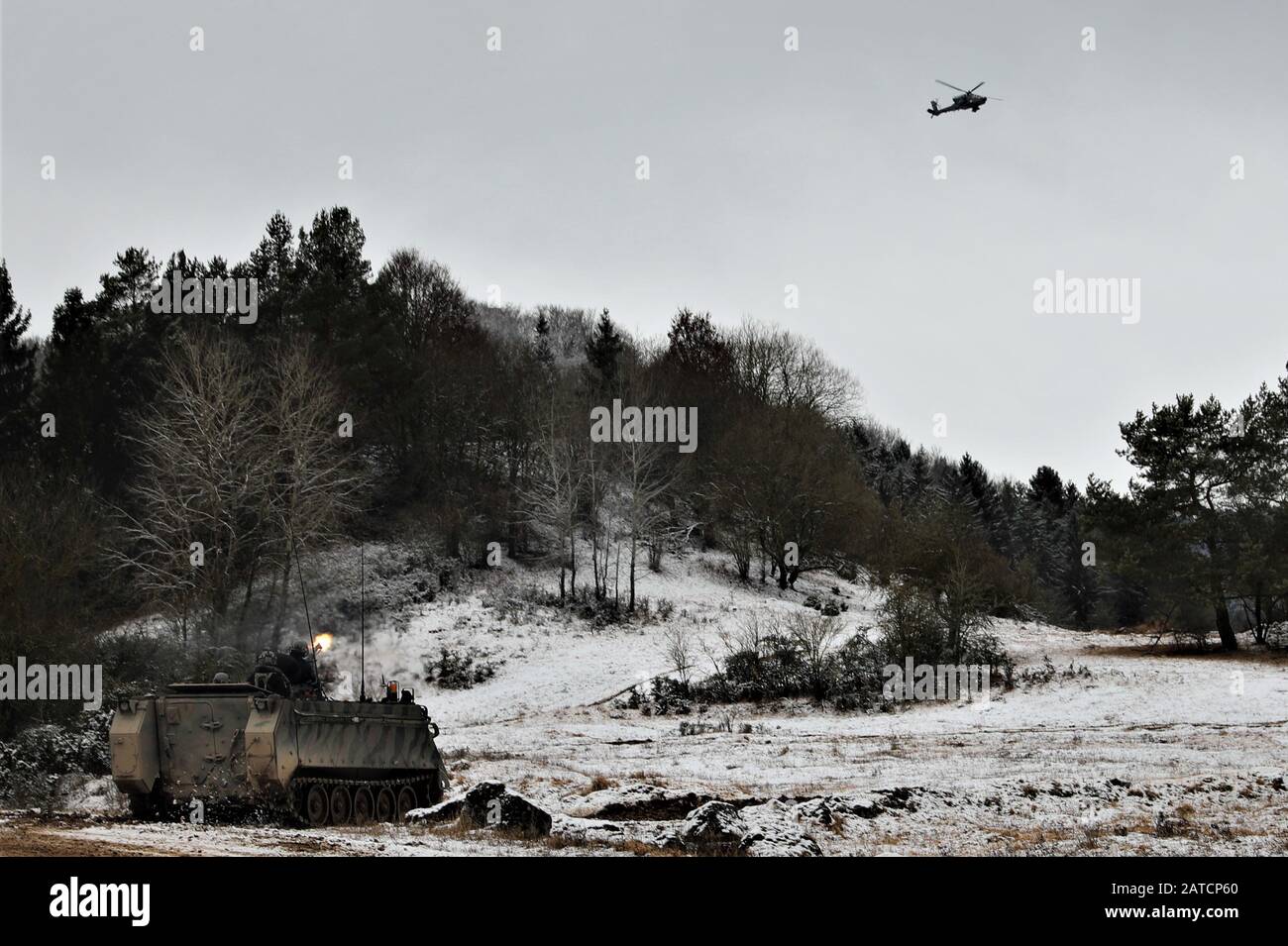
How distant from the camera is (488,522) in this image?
6650 cm

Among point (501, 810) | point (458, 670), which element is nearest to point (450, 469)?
point (458, 670)

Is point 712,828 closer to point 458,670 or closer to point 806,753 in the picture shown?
point 806,753

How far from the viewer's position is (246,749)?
2019 cm

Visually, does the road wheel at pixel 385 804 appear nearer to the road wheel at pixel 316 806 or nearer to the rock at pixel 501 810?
the road wheel at pixel 316 806

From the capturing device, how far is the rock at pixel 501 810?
19000 millimetres

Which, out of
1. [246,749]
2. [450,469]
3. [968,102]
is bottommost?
[246,749]

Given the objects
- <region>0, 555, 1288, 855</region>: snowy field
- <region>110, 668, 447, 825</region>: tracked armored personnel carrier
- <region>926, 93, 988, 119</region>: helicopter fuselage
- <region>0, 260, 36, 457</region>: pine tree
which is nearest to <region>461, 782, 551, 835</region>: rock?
<region>0, 555, 1288, 855</region>: snowy field

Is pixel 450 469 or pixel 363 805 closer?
pixel 363 805

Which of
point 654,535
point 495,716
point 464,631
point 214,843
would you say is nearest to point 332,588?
point 464,631

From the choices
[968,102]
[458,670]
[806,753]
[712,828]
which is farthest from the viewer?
[458,670]

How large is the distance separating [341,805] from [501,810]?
342 cm
